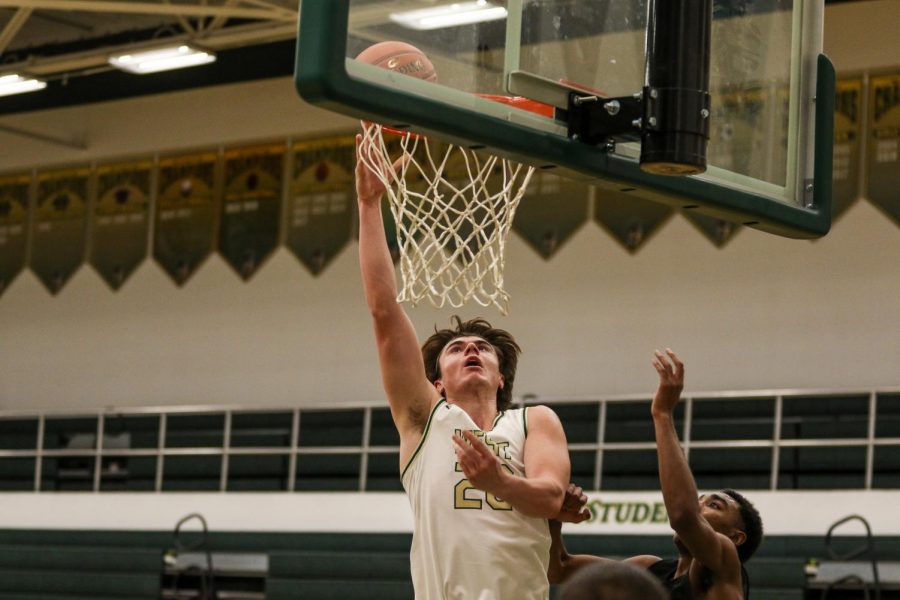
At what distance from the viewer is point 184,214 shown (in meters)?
15.1

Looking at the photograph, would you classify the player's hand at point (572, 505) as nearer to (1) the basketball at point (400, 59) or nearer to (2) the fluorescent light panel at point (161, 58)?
(1) the basketball at point (400, 59)

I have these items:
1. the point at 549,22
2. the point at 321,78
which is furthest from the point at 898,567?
the point at 321,78

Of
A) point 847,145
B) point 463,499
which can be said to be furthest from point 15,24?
point 463,499

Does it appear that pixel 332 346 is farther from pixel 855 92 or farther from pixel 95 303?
pixel 855 92

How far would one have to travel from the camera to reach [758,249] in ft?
38.8

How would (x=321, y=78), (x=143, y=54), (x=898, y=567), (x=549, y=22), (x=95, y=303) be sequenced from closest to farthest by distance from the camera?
(x=321, y=78)
(x=549, y=22)
(x=898, y=567)
(x=143, y=54)
(x=95, y=303)

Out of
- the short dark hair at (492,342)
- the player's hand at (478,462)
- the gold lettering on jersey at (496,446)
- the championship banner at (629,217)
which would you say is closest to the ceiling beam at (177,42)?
the championship banner at (629,217)

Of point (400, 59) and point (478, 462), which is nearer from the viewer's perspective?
point (400, 59)

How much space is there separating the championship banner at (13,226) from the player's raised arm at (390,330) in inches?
504

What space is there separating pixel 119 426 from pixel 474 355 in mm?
10727

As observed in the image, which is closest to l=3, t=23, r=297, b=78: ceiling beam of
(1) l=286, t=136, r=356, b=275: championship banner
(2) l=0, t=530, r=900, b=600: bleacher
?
(1) l=286, t=136, r=356, b=275: championship banner

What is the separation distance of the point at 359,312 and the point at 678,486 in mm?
9624

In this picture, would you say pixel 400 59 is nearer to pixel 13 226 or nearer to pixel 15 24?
pixel 15 24

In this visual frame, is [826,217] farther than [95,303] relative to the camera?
No
